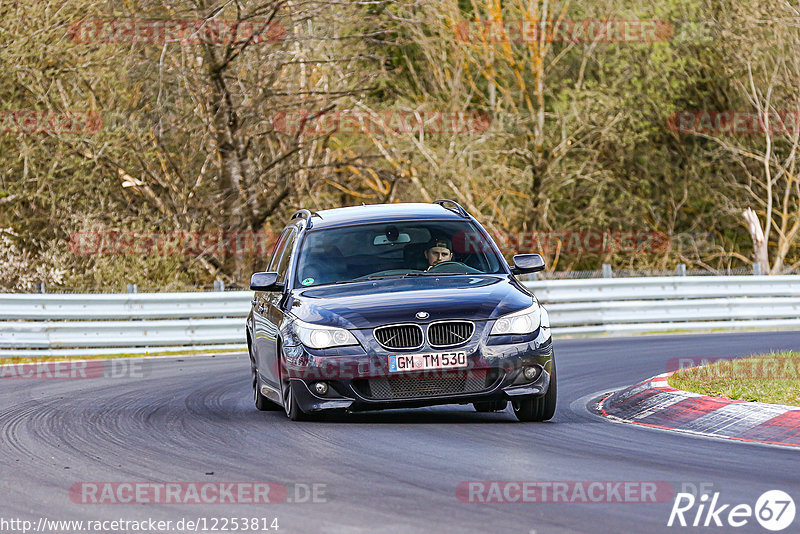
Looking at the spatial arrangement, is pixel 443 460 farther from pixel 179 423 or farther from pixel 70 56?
pixel 70 56

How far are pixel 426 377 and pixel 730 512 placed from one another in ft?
12.5

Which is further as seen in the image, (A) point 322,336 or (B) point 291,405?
(B) point 291,405

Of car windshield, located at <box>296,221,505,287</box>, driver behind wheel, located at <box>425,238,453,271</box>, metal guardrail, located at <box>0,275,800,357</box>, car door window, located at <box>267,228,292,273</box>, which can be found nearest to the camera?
car windshield, located at <box>296,221,505,287</box>

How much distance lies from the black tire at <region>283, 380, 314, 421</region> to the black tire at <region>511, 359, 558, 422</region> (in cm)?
165

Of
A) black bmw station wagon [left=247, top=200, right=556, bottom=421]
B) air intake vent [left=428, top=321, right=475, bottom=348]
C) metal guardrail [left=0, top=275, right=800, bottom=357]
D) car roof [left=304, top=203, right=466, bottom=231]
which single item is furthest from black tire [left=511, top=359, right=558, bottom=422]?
metal guardrail [left=0, top=275, right=800, bottom=357]

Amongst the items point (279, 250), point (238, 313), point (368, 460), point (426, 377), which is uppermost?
point (279, 250)

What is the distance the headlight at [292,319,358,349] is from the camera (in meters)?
9.84

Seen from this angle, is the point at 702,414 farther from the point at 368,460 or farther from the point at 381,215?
the point at 381,215

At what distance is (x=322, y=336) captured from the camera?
9953 mm

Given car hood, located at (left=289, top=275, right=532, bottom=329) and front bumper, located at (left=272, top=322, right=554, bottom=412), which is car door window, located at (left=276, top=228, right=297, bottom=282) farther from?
front bumper, located at (left=272, top=322, right=554, bottom=412)

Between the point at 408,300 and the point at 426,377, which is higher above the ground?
the point at 408,300

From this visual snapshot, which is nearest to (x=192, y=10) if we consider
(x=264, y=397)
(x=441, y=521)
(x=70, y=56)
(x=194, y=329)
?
(x=70, y=56)

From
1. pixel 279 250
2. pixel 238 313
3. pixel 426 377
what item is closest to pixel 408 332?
pixel 426 377

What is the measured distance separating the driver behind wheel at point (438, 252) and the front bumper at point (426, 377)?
1481 mm
